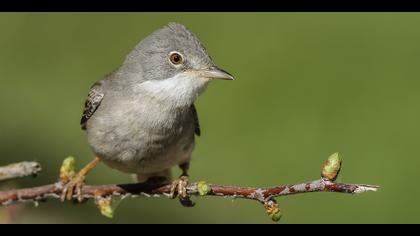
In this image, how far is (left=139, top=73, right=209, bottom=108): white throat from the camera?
4.40 m

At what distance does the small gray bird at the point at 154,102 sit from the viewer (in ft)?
14.5

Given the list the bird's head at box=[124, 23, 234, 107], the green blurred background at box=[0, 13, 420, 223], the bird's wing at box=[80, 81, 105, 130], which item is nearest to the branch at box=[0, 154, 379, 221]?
the bird's head at box=[124, 23, 234, 107]

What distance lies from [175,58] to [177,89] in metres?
0.21

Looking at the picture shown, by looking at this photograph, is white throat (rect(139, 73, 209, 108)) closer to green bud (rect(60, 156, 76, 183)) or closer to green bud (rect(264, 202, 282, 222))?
green bud (rect(60, 156, 76, 183))

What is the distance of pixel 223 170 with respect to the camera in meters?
8.52

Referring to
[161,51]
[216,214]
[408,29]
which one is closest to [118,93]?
[161,51]

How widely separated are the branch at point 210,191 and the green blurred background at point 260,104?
3.23 metres

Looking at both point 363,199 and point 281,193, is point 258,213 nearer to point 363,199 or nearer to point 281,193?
point 363,199

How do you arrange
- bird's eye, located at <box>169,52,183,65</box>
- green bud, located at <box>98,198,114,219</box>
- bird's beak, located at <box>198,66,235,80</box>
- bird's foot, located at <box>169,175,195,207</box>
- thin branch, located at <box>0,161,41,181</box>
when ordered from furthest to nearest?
1. bird's eye, located at <box>169,52,183,65</box>
2. bird's beak, located at <box>198,66,235,80</box>
3. bird's foot, located at <box>169,175,195,207</box>
4. green bud, located at <box>98,198,114,219</box>
5. thin branch, located at <box>0,161,41,181</box>

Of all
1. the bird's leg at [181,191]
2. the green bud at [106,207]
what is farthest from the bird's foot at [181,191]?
the green bud at [106,207]

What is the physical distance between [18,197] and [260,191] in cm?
122

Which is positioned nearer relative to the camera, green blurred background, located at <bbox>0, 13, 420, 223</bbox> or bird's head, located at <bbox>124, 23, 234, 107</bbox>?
bird's head, located at <bbox>124, 23, 234, 107</bbox>

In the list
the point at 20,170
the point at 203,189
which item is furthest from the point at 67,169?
the point at 203,189

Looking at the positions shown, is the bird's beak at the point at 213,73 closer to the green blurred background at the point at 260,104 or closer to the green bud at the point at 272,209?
the green bud at the point at 272,209
